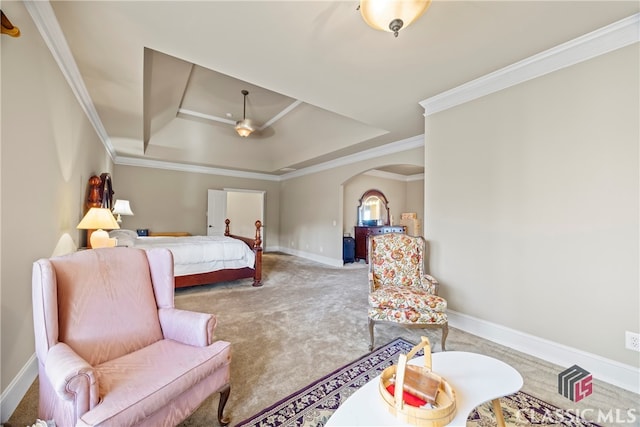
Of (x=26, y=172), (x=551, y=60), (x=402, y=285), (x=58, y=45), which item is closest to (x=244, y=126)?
(x=58, y=45)

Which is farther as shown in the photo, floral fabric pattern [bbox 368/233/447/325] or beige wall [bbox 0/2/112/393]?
floral fabric pattern [bbox 368/233/447/325]

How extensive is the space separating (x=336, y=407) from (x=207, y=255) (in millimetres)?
3161

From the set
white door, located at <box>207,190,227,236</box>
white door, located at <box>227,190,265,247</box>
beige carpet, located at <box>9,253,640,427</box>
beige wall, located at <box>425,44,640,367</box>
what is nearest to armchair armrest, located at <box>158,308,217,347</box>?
beige carpet, located at <box>9,253,640,427</box>

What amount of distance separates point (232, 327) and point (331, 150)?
3892 millimetres

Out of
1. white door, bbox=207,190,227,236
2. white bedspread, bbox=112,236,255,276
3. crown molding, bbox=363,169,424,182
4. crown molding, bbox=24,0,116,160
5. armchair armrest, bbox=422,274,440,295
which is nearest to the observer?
crown molding, bbox=24,0,116,160

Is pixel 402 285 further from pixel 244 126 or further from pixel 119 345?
pixel 244 126

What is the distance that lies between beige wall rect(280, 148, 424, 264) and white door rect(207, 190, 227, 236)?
187cm

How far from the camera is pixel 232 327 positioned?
2.78 meters

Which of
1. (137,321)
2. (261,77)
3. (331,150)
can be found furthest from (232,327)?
(331,150)

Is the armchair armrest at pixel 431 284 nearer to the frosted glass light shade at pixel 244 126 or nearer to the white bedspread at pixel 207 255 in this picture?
the white bedspread at pixel 207 255

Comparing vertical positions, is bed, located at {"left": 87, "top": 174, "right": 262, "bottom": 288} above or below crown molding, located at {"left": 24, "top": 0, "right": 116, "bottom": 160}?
below

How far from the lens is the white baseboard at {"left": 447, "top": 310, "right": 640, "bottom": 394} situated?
1.86 metres

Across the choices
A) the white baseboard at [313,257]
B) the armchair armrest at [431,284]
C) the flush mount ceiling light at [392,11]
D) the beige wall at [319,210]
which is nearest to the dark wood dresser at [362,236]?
the beige wall at [319,210]

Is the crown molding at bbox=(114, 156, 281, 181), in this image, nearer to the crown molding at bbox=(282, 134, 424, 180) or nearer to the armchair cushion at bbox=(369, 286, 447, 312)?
the crown molding at bbox=(282, 134, 424, 180)
